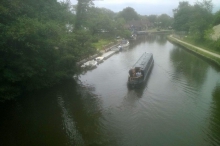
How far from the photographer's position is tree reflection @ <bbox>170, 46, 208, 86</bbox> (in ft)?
69.0

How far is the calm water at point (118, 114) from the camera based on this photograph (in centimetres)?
1139

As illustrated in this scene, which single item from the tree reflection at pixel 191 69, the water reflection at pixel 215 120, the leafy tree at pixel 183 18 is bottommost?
the tree reflection at pixel 191 69

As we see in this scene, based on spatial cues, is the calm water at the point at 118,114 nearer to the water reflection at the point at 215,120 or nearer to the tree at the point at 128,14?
the water reflection at the point at 215,120

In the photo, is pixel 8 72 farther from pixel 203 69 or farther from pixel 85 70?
pixel 203 69

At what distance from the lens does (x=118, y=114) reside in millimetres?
13977

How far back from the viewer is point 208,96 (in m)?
16.8

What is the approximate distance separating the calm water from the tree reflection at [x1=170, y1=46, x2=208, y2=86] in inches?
8.0

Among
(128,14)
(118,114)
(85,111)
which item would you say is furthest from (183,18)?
(85,111)

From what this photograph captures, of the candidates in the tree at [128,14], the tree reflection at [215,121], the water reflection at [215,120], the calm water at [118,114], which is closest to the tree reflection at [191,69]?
the calm water at [118,114]

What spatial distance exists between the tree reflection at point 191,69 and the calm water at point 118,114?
0.67ft

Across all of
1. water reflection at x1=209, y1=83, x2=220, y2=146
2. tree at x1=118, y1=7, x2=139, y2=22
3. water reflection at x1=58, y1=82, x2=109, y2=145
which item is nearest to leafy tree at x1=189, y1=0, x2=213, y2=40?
water reflection at x1=209, y1=83, x2=220, y2=146

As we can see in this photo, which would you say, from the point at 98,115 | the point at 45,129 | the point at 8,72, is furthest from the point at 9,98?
the point at 98,115

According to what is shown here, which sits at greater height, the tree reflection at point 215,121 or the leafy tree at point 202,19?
the leafy tree at point 202,19

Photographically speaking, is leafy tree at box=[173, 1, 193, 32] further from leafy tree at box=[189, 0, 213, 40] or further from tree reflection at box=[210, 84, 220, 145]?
tree reflection at box=[210, 84, 220, 145]
